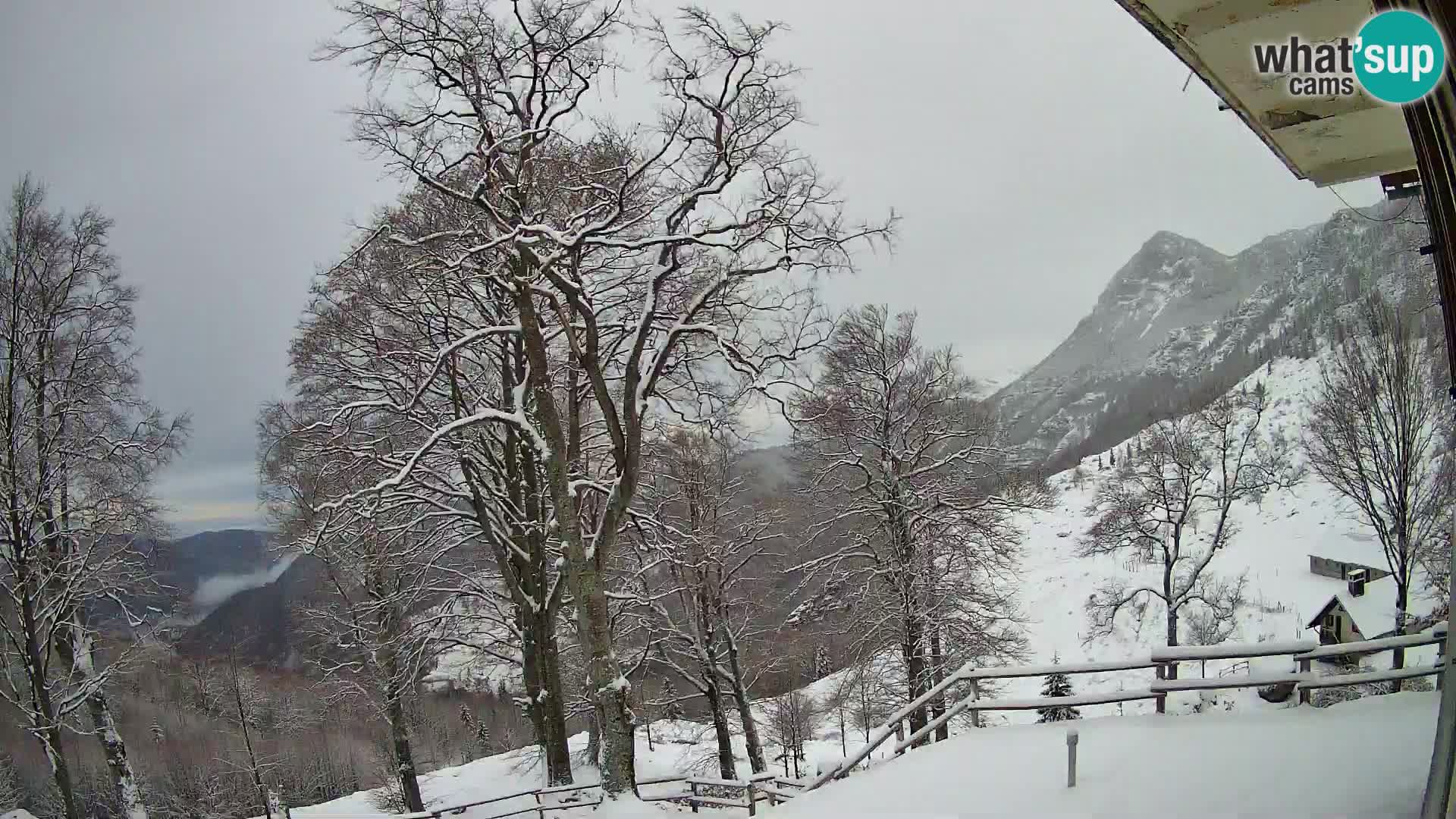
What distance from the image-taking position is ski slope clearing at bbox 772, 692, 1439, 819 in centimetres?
455

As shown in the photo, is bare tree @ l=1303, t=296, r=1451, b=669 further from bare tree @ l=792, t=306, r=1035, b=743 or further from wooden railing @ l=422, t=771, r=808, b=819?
wooden railing @ l=422, t=771, r=808, b=819

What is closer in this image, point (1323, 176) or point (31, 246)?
point (1323, 176)

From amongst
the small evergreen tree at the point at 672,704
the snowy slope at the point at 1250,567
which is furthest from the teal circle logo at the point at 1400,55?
the snowy slope at the point at 1250,567

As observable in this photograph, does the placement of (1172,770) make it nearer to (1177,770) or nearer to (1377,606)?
(1177,770)

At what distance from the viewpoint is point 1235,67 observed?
3572 mm

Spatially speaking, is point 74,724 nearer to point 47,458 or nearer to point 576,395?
point 47,458

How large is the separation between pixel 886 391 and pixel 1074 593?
2409 centimetres

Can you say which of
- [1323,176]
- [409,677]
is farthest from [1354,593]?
[409,677]

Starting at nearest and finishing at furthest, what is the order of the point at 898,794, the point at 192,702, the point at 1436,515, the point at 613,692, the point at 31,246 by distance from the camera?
the point at 898,794 < the point at 613,692 < the point at 31,246 < the point at 1436,515 < the point at 192,702

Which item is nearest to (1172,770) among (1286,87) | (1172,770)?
(1172,770)

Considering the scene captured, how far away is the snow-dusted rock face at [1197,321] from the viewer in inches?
783

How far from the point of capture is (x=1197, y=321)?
360 ft

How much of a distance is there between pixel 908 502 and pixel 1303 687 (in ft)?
26.4

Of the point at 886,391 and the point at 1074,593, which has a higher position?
the point at 886,391
